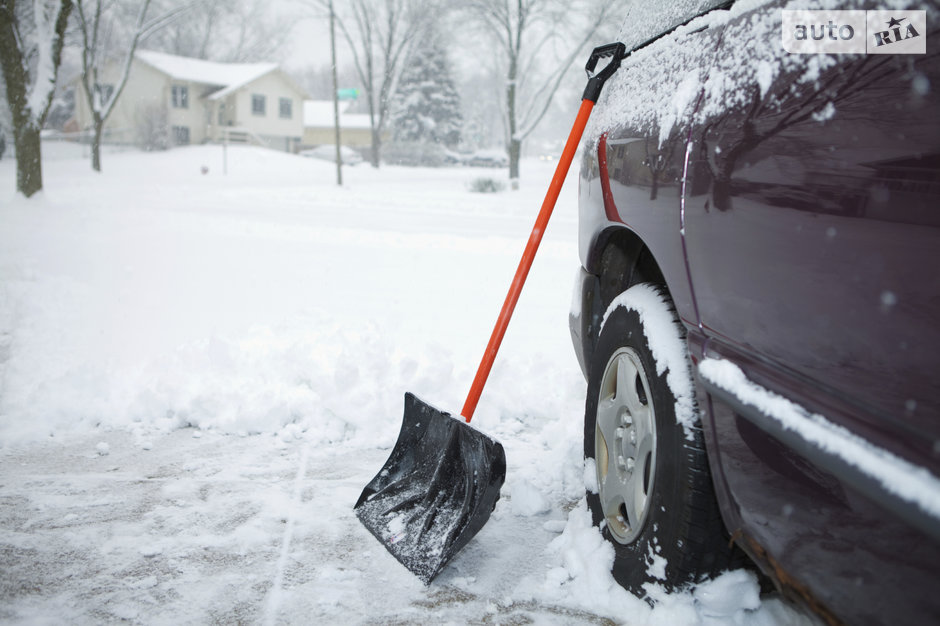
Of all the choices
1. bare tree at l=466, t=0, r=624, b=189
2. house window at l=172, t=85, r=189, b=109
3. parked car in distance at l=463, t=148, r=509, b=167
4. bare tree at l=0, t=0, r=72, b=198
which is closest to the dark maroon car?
bare tree at l=0, t=0, r=72, b=198

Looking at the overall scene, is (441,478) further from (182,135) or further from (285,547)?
(182,135)

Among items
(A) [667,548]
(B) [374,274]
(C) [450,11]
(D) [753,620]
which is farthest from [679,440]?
(C) [450,11]

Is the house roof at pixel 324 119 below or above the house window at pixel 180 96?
above

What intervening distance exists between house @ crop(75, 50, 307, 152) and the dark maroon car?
37616mm

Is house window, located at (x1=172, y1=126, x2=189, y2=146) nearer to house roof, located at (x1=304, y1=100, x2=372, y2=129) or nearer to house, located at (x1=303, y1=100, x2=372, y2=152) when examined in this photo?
house, located at (x1=303, y1=100, x2=372, y2=152)

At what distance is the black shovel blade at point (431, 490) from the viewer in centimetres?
204

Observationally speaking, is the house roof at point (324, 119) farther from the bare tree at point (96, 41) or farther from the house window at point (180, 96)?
the bare tree at point (96, 41)

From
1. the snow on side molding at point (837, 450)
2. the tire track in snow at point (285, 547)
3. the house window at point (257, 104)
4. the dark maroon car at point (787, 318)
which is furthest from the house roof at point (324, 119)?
the snow on side molding at point (837, 450)

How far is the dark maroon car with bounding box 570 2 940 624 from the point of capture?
94cm

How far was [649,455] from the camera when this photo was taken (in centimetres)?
173

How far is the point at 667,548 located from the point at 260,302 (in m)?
4.00

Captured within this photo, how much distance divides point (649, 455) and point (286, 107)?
46.6m

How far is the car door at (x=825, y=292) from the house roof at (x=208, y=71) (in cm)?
4271

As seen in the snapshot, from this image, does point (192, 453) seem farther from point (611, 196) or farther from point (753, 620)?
point (753, 620)
